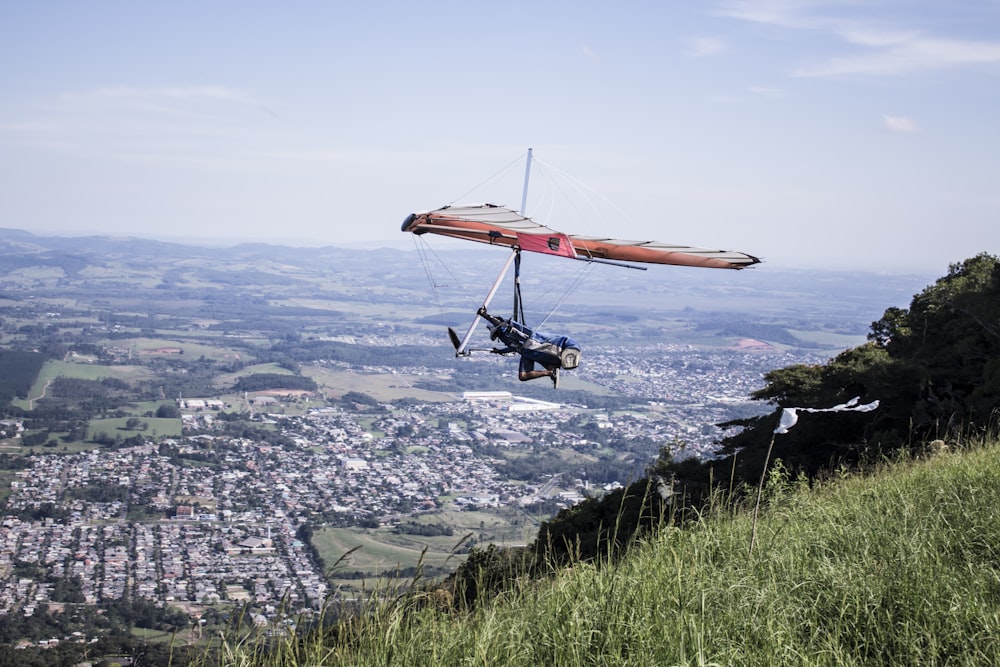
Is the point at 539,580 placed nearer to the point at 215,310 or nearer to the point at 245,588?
the point at 245,588

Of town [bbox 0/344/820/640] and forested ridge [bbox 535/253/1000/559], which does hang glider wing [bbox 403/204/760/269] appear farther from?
town [bbox 0/344/820/640]

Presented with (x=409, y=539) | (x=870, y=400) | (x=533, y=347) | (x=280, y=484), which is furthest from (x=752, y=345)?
(x=533, y=347)

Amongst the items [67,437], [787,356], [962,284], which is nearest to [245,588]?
[962,284]

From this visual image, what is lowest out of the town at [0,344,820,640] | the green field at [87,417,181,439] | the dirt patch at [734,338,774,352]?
the green field at [87,417,181,439]

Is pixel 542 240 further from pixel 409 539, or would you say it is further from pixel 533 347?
pixel 409 539

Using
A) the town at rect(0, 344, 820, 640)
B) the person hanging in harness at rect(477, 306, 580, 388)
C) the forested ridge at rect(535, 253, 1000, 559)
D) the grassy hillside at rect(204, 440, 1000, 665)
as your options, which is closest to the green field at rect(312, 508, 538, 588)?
the town at rect(0, 344, 820, 640)

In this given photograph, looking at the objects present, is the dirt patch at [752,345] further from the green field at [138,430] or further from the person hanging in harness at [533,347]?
the person hanging in harness at [533,347]
